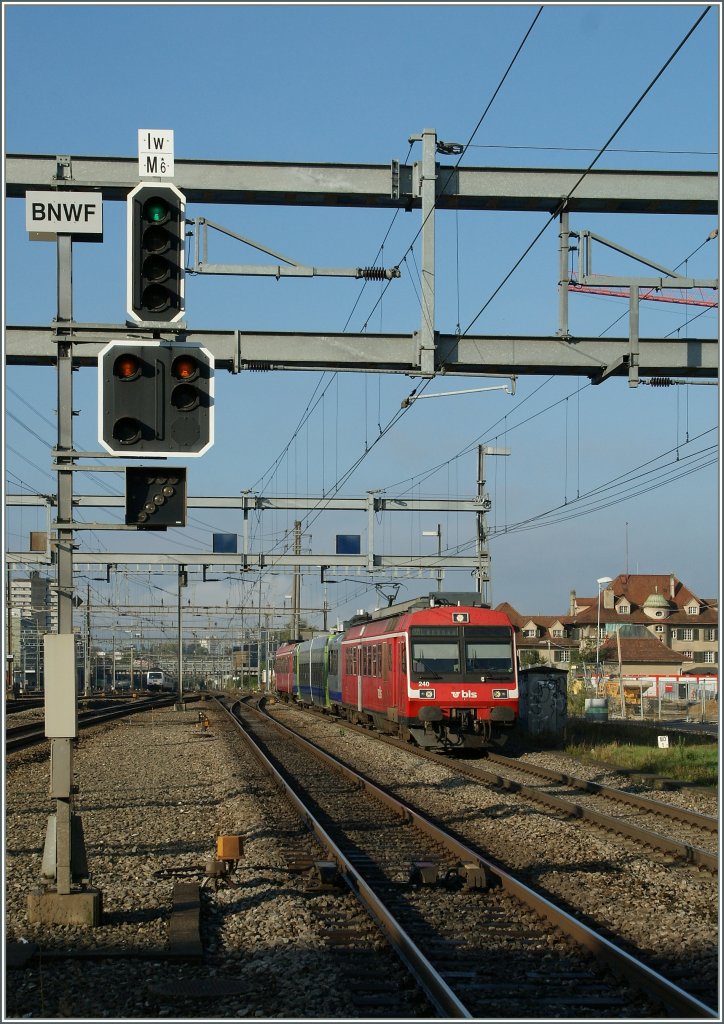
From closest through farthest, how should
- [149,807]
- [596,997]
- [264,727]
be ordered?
[596,997], [149,807], [264,727]

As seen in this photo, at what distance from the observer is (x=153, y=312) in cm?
878

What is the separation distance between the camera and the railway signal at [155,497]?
8742mm

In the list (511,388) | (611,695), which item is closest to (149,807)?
(511,388)

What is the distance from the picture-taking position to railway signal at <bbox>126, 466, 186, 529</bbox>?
8742 millimetres

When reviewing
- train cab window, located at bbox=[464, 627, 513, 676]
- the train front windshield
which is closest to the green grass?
train cab window, located at bbox=[464, 627, 513, 676]

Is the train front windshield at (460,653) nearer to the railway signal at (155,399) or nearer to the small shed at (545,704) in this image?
the small shed at (545,704)

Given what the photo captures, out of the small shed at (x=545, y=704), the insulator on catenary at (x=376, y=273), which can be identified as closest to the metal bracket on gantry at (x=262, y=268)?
the insulator on catenary at (x=376, y=273)

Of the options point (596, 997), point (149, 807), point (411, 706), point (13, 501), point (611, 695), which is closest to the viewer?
point (596, 997)

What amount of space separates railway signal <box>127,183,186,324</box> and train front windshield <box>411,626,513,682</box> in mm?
14973

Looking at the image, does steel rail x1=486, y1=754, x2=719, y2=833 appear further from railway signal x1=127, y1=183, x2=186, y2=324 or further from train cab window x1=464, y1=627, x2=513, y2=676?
railway signal x1=127, y1=183, x2=186, y2=324

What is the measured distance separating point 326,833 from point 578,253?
283 inches

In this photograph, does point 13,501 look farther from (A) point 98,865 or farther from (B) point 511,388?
(A) point 98,865

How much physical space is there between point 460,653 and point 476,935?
1467 centimetres

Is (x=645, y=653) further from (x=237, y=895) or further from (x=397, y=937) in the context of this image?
(x=397, y=937)
